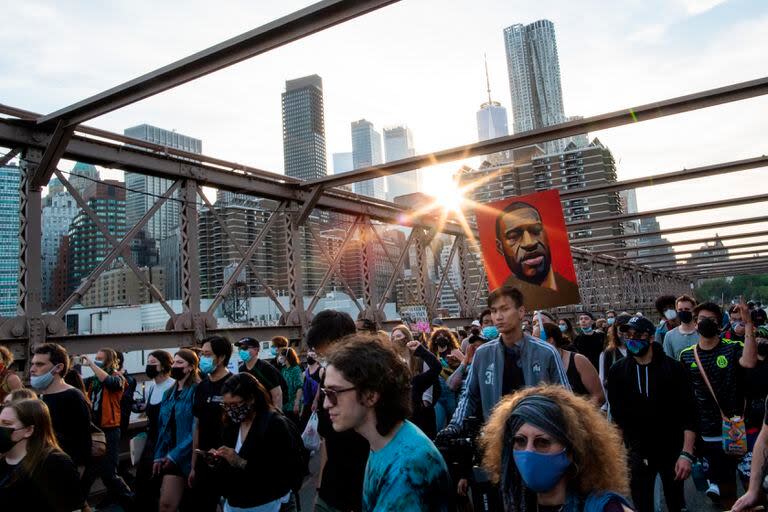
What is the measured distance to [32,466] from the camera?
359cm

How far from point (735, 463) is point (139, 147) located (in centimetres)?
994

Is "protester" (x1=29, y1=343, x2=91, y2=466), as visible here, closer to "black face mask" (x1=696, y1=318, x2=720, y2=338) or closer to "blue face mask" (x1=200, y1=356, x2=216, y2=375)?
"blue face mask" (x1=200, y1=356, x2=216, y2=375)

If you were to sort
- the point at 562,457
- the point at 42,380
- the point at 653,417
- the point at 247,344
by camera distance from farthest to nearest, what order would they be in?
1. the point at 247,344
2. the point at 42,380
3. the point at 653,417
4. the point at 562,457

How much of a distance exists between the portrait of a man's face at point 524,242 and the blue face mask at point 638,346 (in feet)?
4.83

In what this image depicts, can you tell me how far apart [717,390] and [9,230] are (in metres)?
10.1

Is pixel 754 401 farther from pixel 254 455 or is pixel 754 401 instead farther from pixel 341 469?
pixel 254 455

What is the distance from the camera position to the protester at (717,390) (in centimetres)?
523

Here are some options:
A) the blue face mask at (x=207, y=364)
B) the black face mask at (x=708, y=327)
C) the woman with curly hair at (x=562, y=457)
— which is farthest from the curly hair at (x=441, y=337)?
the woman with curly hair at (x=562, y=457)

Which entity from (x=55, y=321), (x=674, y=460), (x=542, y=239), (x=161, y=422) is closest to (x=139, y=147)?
(x=55, y=321)

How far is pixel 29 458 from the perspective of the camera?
3.62m

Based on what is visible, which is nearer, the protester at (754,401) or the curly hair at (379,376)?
the curly hair at (379,376)

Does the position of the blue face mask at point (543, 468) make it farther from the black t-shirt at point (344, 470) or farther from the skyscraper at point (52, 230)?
the skyscraper at point (52, 230)

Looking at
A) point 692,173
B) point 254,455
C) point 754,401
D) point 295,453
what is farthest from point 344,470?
point 692,173

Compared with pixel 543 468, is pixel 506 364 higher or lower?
higher
